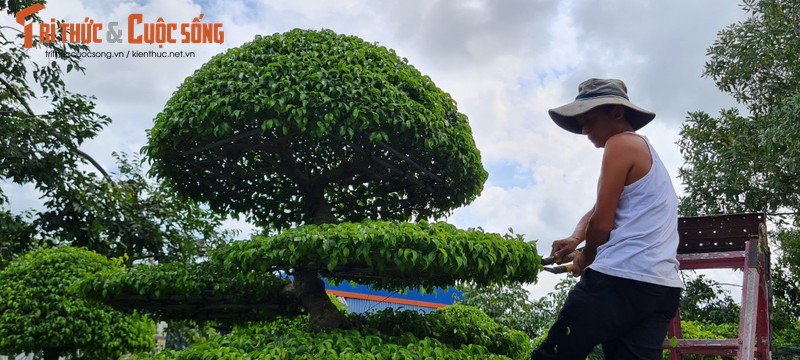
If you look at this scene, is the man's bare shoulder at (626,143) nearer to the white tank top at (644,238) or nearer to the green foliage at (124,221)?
the white tank top at (644,238)

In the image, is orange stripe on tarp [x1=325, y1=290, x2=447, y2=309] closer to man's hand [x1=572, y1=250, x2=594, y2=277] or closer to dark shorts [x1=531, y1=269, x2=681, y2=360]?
man's hand [x1=572, y1=250, x2=594, y2=277]

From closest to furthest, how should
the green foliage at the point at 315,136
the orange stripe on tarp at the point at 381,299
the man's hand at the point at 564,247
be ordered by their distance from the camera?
the man's hand at the point at 564,247, the green foliage at the point at 315,136, the orange stripe on tarp at the point at 381,299

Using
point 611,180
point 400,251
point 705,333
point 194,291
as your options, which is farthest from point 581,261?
point 705,333

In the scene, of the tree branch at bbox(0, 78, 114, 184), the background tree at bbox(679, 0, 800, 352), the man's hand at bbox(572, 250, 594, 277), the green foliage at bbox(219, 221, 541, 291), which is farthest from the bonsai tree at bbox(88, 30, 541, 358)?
the background tree at bbox(679, 0, 800, 352)

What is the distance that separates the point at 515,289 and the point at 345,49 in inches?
376

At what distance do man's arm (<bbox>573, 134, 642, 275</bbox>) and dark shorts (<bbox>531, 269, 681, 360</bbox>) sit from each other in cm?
15

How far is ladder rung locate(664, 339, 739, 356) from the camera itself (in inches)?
171

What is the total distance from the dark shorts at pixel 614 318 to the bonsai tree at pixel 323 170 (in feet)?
4.90

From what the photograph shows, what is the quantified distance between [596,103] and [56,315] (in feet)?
22.4

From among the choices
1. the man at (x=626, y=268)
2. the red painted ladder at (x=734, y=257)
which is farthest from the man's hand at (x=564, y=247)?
the red painted ladder at (x=734, y=257)

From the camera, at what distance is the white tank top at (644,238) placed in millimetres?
2533

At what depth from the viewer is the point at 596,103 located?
272cm

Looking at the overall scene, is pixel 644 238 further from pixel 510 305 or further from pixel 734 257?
pixel 510 305

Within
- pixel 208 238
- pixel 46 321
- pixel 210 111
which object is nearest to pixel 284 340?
pixel 210 111
